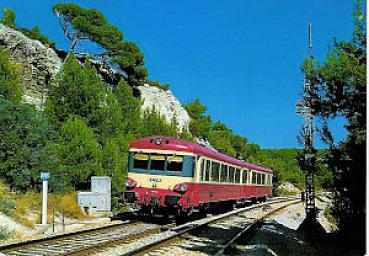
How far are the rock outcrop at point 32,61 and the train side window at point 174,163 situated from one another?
84.0ft

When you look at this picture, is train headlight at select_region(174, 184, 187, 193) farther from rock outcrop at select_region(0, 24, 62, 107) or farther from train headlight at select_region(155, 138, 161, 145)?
rock outcrop at select_region(0, 24, 62, 107)

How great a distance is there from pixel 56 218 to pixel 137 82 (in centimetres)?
3712

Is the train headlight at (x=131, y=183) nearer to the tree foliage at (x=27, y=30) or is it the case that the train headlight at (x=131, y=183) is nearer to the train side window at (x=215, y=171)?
the train side window at (x=215, y=171)

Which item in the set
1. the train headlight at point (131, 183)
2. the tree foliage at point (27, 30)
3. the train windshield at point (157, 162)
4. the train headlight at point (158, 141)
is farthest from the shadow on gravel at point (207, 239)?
the tree foliage at point (27, 30)

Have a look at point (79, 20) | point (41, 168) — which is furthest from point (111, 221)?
point (79, 20)

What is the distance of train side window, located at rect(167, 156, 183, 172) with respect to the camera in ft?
53.1

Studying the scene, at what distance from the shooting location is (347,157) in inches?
385

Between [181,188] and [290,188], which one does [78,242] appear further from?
[290,188]

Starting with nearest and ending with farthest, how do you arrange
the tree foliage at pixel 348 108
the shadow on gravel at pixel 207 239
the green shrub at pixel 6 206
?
the tree foliage at pixel 348 108
the shadow on gravel at pixel 207 239
the green shrub at pixel 6 206

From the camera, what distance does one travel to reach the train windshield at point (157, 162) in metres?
16.2

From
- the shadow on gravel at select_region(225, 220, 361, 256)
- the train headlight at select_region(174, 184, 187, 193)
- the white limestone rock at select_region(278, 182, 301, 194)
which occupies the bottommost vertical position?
the white limestone rock at select_region(278, 182, 301, 194)

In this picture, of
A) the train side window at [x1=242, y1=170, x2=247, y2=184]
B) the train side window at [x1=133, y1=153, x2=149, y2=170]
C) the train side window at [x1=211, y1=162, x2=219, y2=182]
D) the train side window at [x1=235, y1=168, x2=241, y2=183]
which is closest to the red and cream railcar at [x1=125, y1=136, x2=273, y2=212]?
the train side window at [x1=133, y1=153, x2=149, y2=170]

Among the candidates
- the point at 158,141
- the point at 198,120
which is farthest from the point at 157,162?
the point at 198,120

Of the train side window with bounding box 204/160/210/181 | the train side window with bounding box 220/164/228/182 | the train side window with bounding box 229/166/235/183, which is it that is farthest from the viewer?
the train side window with bounding box 229/166/235/183
